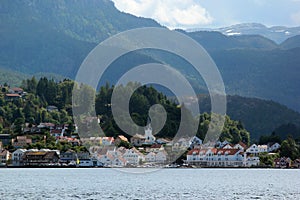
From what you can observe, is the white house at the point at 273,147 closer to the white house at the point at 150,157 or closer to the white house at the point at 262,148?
the white house at the point at 262,148

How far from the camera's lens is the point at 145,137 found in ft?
431

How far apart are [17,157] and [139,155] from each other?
20554mm

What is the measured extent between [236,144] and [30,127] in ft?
123

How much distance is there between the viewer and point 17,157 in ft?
398

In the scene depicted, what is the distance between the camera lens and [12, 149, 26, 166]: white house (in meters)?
120

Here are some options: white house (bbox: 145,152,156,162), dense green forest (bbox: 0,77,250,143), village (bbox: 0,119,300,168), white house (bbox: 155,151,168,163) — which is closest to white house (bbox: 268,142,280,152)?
village (bbox: 0,119,300,168)

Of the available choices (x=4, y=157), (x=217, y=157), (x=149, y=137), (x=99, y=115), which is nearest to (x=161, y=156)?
(x=217, y=157)

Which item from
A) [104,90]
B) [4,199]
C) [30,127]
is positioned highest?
[104,90]

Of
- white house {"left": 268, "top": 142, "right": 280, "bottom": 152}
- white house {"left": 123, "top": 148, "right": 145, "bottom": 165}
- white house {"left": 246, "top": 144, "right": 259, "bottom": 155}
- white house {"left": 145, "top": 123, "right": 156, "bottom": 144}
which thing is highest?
white house {"left": 145, "top": 123, "right": 156, "bottom": 144}

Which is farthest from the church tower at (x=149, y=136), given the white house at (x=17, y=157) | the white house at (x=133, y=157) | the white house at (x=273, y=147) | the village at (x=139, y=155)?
the white house at (x=17, y=157)

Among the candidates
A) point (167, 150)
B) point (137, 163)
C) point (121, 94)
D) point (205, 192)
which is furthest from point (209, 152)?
point (205, 192)

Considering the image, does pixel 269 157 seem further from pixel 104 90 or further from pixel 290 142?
pixel 104 90

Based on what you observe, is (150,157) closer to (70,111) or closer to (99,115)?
(99,115)

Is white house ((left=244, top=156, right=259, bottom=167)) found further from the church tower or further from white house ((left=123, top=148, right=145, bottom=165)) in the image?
the church tower
